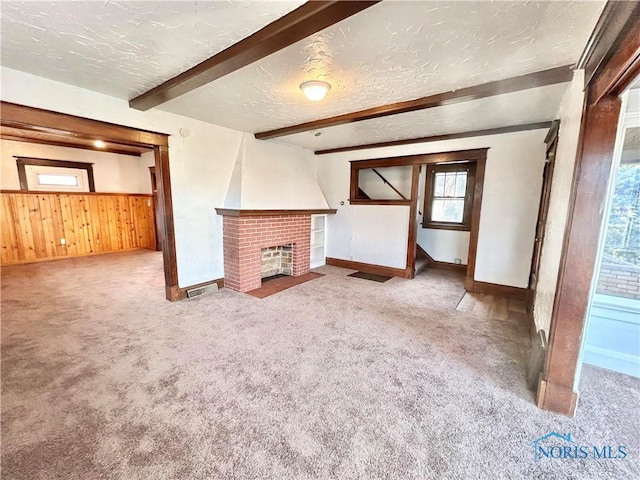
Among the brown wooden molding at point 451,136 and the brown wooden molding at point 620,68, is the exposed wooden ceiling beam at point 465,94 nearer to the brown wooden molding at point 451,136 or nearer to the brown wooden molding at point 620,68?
the brown wooden molding at point 620,68

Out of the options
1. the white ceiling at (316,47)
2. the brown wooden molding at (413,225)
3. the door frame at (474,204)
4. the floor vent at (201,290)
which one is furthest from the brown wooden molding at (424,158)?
Result: the floor vent at (201,290)

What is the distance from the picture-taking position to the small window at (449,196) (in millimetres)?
4922

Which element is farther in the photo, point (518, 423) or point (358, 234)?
point (358, 234)

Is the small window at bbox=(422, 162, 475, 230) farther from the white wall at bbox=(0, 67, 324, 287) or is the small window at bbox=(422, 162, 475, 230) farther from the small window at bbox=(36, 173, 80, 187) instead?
the small window at bbox=(36, 173, 80, 187)

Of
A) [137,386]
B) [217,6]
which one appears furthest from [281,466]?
[217,6]

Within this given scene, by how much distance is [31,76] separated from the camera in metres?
2.27

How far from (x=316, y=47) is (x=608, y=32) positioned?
5.04ft

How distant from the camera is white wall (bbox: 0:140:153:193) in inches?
201

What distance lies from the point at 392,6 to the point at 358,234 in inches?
153

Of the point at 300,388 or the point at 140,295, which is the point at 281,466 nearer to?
the point at 300,388

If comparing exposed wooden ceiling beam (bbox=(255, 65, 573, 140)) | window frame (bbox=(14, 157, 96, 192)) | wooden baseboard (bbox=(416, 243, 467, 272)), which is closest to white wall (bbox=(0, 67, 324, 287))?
exposed wooden ceiling beam (bbox=(255, 65, 573, 140))

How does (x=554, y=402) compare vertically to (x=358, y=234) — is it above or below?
below

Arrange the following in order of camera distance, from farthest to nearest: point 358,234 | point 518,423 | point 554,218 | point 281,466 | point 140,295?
point 358,234
point 140,295
point 554,218
point 518,423
point 281,466

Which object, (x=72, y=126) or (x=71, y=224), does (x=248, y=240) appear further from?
(x=71, y=224)
